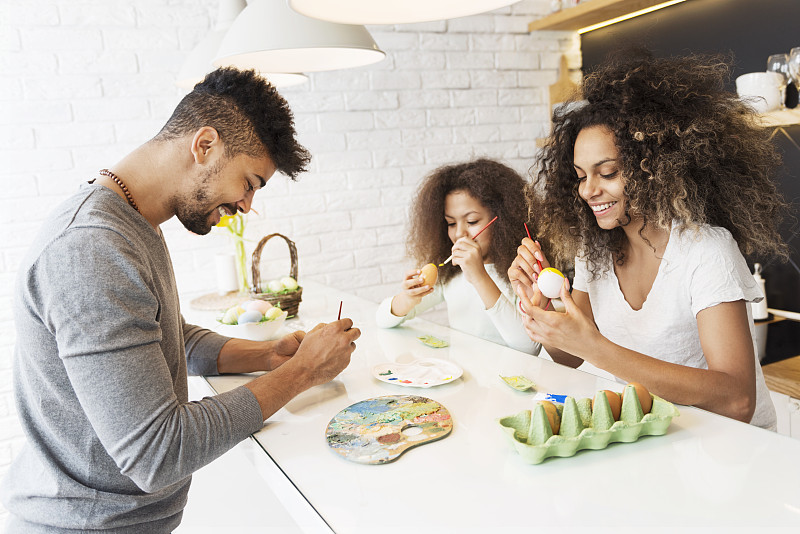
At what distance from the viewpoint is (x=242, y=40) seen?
1.34 m

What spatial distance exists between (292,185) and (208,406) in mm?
1994

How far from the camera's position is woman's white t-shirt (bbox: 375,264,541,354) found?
1757mm

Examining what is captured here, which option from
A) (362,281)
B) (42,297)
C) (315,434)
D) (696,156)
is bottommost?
(362,281)

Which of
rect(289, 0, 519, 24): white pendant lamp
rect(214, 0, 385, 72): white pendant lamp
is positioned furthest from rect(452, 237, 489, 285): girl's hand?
rect(289, 0, 519, 24): white pendant lamp

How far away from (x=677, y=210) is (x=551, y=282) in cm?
35

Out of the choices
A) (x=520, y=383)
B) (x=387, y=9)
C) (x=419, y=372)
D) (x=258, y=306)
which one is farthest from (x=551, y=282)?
(x=258, y=306)

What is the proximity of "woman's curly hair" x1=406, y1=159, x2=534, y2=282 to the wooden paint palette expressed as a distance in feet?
3.24

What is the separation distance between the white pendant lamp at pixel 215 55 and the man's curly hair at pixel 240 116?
2.28 feet

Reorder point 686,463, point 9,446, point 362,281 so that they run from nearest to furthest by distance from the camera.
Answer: point 686,463, point 9,446, point 362,281

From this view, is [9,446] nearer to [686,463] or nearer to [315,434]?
[315,434]

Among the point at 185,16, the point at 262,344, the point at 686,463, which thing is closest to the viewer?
the point at 686,463

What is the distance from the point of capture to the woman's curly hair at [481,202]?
6.79 feet

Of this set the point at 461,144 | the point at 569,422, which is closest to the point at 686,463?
the point at 569,422

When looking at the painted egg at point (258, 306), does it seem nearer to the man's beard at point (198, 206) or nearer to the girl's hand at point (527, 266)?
the man's beard at point (198, 206)
